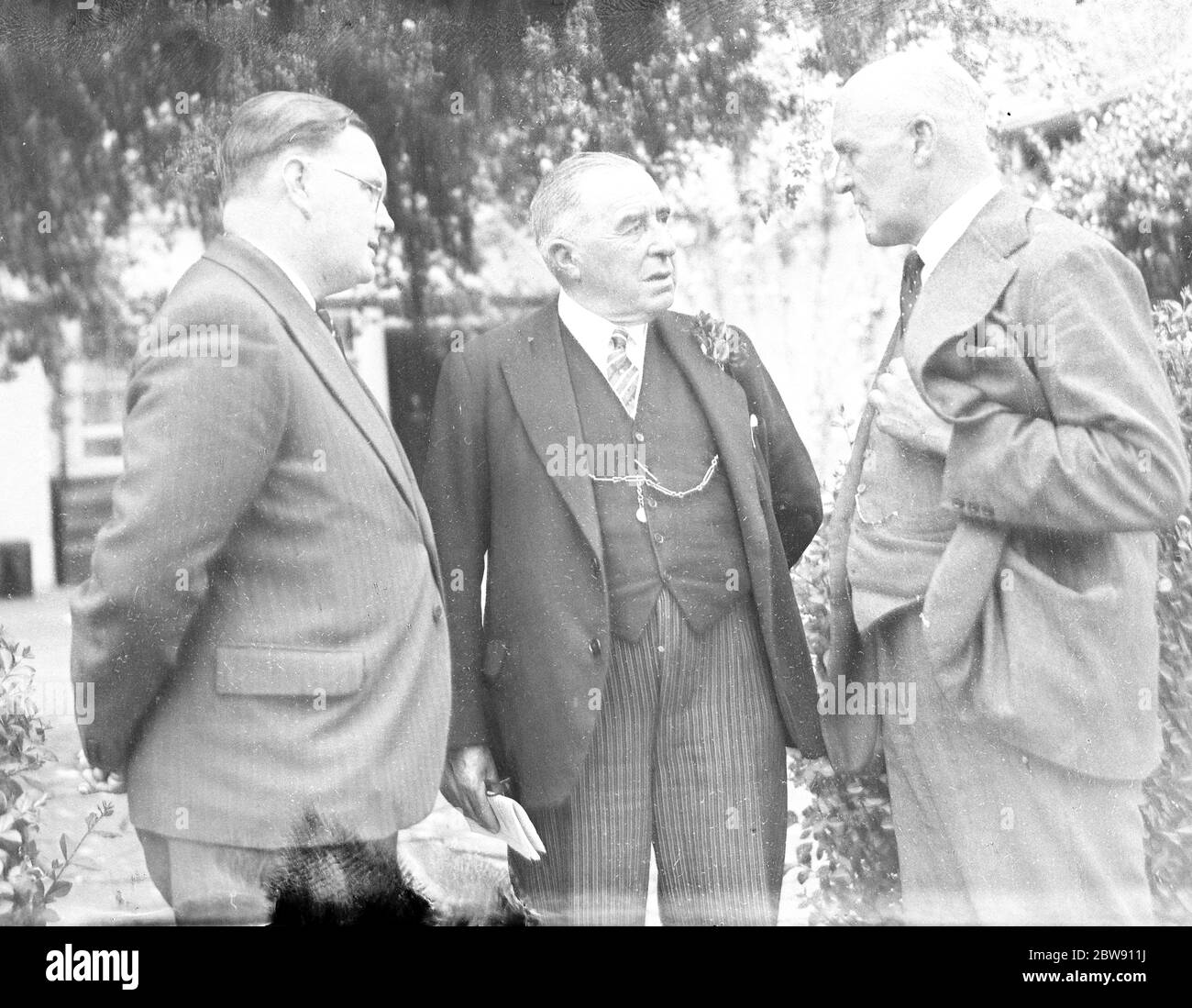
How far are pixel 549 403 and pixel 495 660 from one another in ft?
2.41

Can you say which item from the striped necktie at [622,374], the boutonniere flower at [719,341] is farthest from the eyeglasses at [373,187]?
the boutonniere flower at [719,341]

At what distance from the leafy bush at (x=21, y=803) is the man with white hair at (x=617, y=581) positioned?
1.21m

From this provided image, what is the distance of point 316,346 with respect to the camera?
4.14 metres

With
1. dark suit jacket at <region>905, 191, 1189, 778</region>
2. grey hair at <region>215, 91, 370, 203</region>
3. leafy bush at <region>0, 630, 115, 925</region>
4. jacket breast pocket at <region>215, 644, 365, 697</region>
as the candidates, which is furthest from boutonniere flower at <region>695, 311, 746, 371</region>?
leafy bush at <region>0, 630, 115, 925</region>

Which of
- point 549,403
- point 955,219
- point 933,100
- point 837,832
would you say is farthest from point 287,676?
point 933,100

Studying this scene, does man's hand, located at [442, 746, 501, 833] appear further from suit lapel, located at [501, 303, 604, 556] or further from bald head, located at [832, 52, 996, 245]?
bald head, located at [832, 52, 996, 245]

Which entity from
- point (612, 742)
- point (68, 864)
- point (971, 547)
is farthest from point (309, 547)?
point (971, 547)

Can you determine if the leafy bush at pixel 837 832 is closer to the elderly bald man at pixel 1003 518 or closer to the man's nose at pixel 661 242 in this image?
the elderly bald man at pixel 1003 518

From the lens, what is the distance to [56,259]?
4.65 metres

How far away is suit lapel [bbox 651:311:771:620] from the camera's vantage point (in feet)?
14.6

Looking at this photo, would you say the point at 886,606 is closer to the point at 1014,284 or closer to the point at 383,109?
the point at 1014,284

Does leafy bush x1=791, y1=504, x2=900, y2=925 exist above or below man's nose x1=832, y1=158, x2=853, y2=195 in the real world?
below

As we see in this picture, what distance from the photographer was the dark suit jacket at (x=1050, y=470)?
4.22m

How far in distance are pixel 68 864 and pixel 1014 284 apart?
10.3ft
